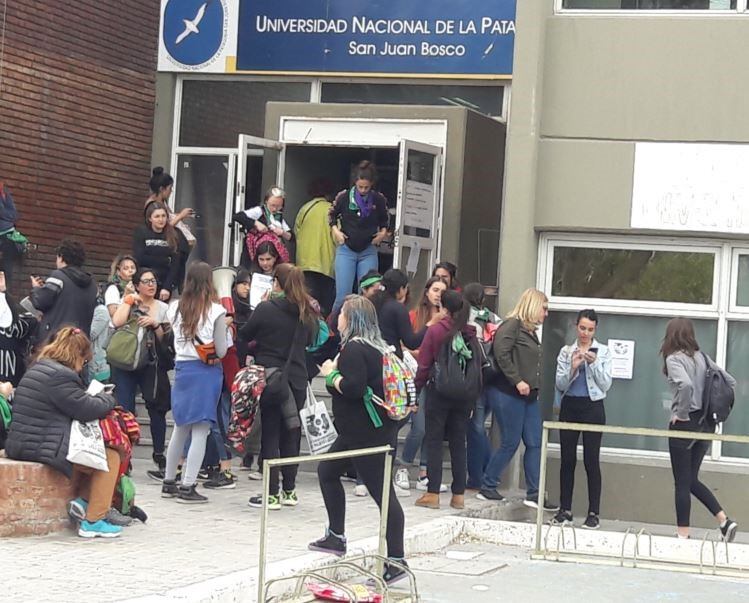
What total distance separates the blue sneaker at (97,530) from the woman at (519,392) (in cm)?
407

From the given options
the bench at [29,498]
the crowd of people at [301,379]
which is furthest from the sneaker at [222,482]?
the bench at [29,498]

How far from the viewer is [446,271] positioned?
1313 centimetres

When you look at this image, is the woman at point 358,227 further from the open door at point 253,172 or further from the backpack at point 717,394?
the backpack at point 717,394

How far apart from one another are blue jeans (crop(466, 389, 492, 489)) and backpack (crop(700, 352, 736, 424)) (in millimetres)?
1959

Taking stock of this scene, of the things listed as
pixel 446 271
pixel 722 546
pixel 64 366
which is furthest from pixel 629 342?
pixel 64 366

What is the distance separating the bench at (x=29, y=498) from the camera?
366 inches

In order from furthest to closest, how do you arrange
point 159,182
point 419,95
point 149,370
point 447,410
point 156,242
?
1. point 419,95
2. point 159,182
3. point 156,242
4. point 149,370
5. point 447,410

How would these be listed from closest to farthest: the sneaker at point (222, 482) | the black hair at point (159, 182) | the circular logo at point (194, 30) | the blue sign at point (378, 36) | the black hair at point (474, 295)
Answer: the sneaker at point (222, 482) < the black hair at point (474, 295) < the black hair at point (159, 182) < the blue sign at point (378, 36) < the circular logo at point (194, 30)

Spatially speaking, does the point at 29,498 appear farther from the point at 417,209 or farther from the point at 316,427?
the point at 417,209

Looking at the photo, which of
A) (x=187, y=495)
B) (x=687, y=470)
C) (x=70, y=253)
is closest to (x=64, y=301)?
(x=70, y=253)

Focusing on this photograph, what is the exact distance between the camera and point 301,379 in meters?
11.3

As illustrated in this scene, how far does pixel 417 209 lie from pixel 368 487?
22.6ft

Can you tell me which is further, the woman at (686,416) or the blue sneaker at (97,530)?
the woman at (686,416)

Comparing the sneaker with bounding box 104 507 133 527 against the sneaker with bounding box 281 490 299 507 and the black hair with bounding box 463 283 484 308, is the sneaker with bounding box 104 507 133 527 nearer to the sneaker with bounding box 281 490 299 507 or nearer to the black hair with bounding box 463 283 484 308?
the sneaker with bounding box 281 490 299 507
